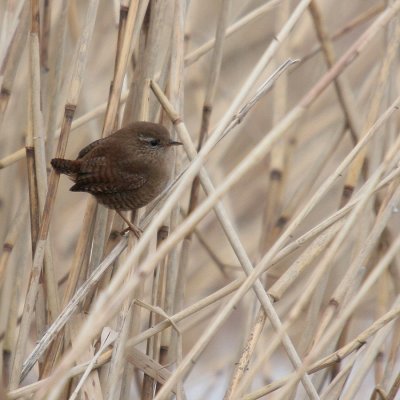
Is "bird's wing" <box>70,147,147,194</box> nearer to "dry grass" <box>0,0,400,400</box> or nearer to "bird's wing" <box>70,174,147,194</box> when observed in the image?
"bird's wing" <box>70,174,147,194</box>

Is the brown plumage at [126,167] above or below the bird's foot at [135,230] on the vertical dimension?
above

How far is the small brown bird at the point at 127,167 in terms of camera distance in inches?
88.5

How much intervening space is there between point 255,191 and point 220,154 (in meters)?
0.67

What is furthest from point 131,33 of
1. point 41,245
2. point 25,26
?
point 41,245

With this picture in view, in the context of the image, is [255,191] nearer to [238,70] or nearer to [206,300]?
[238,70]

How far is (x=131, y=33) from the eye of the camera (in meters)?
2.01

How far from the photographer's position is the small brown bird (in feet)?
7.38

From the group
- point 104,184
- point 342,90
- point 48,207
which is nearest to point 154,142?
point 104,184

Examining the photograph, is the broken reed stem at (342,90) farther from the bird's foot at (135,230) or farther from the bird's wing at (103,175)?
the bird's foot at (135,230)

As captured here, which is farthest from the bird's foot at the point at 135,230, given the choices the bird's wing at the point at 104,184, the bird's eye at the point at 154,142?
the bird's eye at the point at 154,142

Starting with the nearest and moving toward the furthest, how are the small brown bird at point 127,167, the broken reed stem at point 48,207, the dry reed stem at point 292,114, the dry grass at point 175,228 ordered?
1. the dry reed stem at point 292,114
2. the dry grass at point 175,228
3. the broken reed stem at point 48,207
4. the small brown bird at point 127,167

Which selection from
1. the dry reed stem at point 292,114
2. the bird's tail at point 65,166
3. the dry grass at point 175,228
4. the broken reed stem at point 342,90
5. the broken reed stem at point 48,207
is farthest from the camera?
the broken reed stem at point 342,90

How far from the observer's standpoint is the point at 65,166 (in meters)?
2.15

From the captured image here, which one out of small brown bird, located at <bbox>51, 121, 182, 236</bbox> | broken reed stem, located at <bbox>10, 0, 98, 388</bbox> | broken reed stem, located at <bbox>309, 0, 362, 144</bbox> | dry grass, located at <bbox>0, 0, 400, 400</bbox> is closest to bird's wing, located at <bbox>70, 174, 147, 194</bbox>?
small brown bird, located at <bbox>51, 121, 182, 236</bbox>
